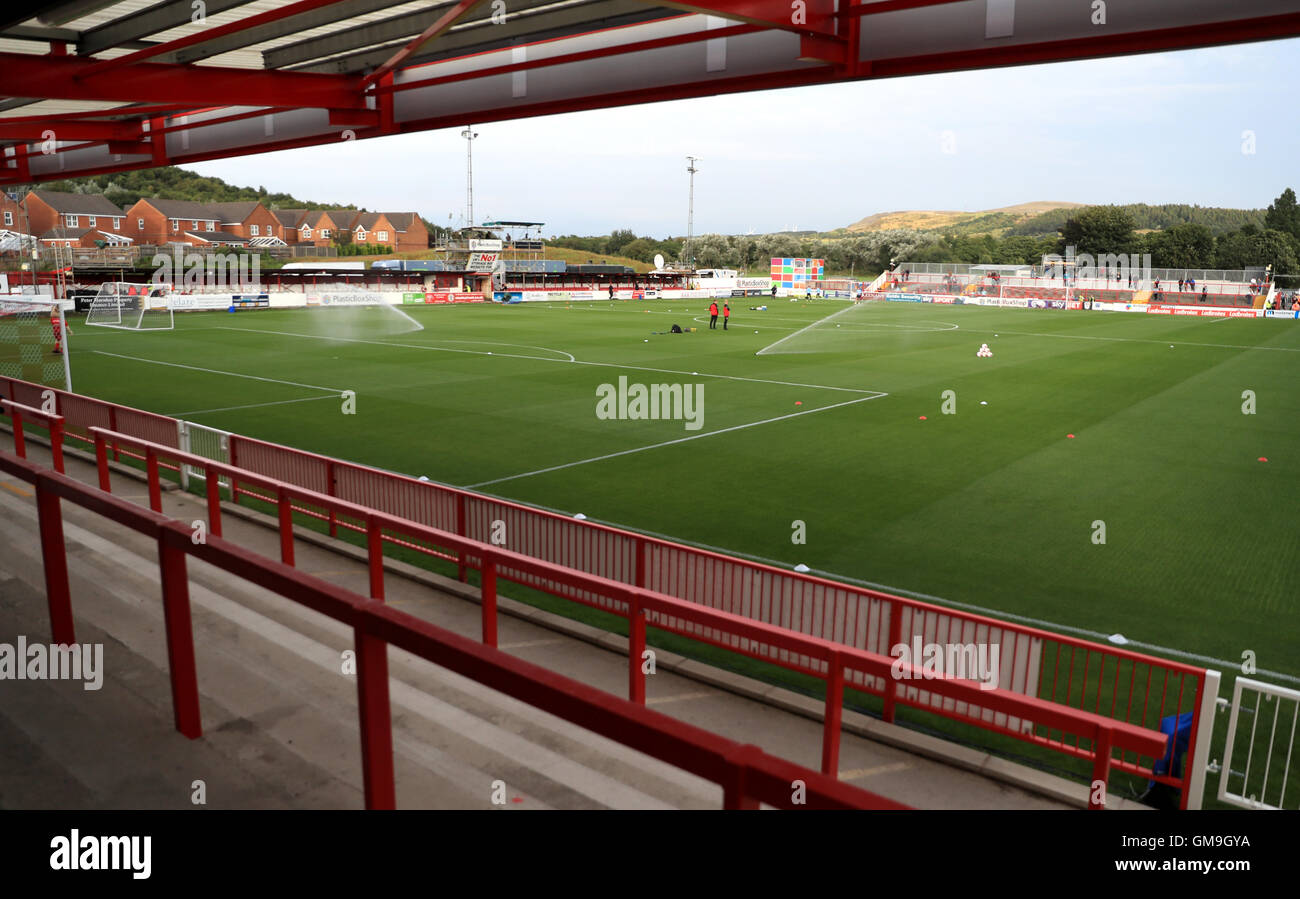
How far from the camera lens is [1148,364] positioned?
34.6 meters

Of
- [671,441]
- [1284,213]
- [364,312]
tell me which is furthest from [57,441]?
[1284,213]

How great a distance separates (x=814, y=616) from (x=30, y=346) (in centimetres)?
2708

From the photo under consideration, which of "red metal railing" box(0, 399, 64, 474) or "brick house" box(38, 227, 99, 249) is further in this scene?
"brick house" box(38, 227, 99, 249)

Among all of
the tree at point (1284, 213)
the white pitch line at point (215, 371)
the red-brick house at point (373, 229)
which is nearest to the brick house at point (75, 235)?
the red-brick house at point (373, 229)

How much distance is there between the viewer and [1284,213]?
13762 cm

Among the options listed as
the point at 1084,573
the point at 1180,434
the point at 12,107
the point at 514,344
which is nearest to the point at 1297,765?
the point at 1084,573

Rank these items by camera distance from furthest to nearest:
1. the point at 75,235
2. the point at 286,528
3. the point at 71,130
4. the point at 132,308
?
the point at 75,235
the point at 132,308
the point at 71,130
the point at 286,528

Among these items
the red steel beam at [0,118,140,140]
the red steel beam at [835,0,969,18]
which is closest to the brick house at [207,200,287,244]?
the red steel beam at [0,118,140,140]

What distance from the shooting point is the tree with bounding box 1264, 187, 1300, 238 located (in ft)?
442

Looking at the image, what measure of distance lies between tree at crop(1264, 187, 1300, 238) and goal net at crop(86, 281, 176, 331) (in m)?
147

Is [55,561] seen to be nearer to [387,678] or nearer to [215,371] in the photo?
[387,678]

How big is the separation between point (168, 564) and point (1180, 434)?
22440 millimetres

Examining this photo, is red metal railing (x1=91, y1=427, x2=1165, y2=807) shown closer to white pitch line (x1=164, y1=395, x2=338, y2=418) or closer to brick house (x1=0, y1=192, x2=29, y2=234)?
white pitch line (x1=164, y1=395, x2=338, y2=418)
